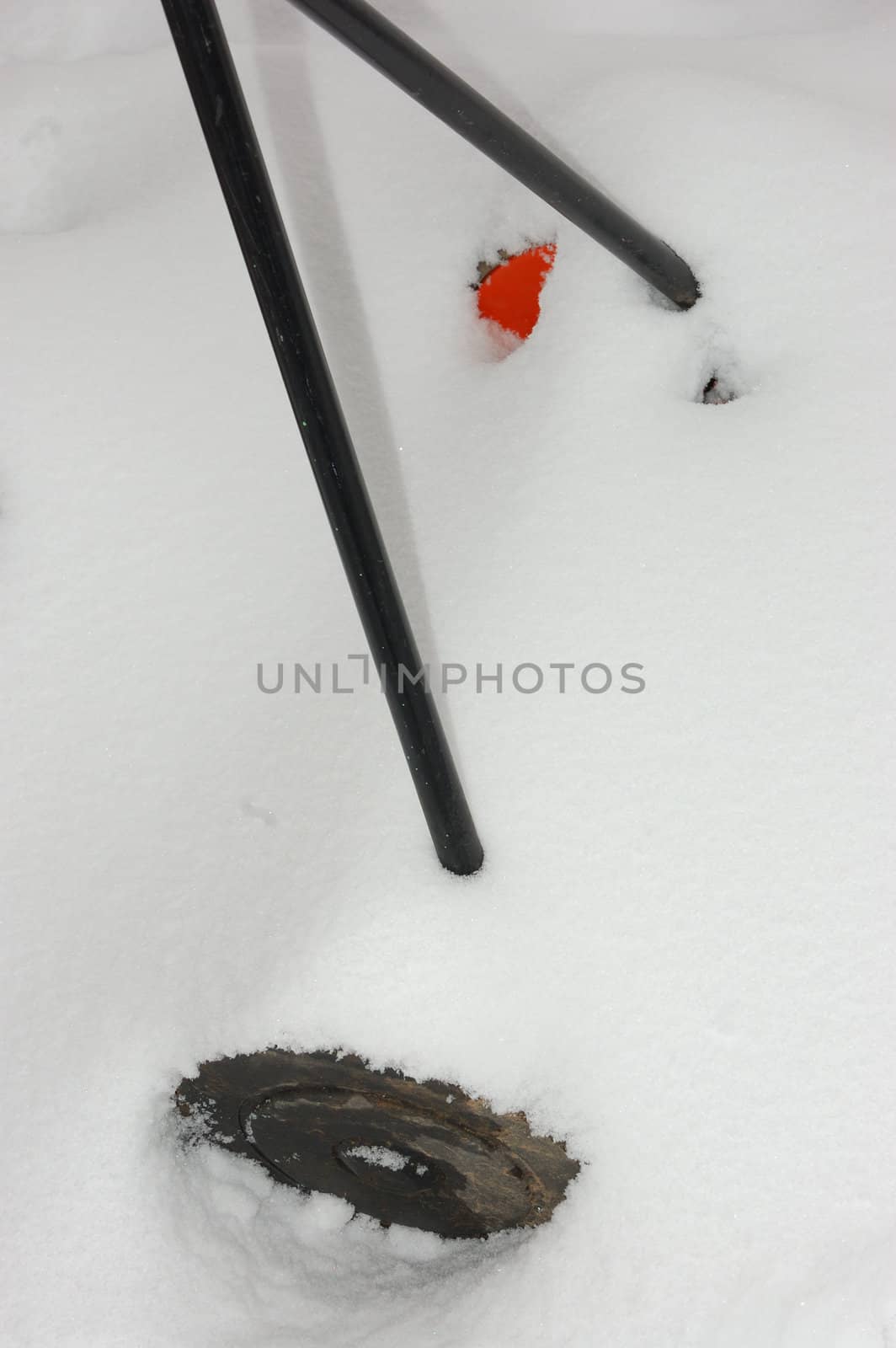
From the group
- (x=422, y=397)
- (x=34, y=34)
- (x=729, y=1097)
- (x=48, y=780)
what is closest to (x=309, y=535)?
(x=422, y=397)

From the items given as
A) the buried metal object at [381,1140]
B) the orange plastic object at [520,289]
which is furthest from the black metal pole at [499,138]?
the buried metal object at [381,1140]

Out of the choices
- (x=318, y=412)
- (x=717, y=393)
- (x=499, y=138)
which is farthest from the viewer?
(x=717, y=393)

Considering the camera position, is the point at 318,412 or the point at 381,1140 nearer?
the point at 318,412

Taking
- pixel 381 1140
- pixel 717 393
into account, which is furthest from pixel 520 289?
pixel 381 1140

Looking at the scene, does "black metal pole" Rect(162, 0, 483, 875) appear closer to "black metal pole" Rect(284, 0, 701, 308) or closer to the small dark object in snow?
"black metal pole" Rect(284, 0, 701, 308)

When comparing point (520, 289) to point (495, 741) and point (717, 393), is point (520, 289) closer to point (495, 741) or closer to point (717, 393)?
point (717, 393)

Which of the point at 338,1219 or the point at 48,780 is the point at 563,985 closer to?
the point at 338,1219
